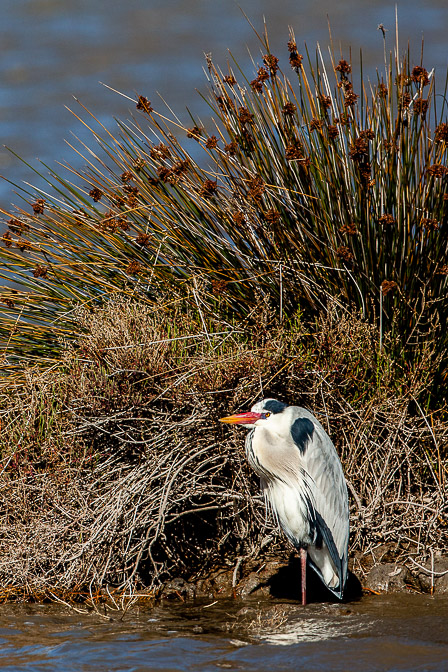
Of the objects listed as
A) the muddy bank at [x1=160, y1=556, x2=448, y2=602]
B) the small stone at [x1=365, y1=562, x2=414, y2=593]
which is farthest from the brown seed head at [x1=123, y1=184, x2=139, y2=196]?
the small stone at [x1=365, y1=562, x2=414, y2=593]

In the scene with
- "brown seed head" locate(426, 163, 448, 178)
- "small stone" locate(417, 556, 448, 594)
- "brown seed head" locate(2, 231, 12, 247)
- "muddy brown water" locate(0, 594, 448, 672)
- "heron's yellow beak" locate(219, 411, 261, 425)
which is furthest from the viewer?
"brown seed head" locate(2, 231, 12, 247)

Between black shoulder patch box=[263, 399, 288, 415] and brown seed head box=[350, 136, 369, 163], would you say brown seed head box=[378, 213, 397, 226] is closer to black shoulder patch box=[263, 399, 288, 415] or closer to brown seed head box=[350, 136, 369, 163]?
brown seed head box=[350, 136, 369, 163]

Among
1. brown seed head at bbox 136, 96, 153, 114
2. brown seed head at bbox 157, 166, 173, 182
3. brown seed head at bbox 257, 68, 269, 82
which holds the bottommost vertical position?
brown seed head at bbox 157, 166, 173, 182

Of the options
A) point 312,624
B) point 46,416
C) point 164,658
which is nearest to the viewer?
point 164,658

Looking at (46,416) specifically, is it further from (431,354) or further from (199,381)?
(431,354)

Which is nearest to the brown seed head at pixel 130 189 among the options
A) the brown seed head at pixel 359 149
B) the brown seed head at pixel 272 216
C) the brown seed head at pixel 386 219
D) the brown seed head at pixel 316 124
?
the brown seed head at pixel 272 216

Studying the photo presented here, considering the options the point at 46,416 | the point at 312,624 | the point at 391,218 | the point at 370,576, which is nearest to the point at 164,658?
the point at 312,624

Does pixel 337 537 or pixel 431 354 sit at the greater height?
pixel 431 354

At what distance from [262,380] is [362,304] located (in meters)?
0.95

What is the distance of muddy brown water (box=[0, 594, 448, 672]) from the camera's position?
3571 millimetres

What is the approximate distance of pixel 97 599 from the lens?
4766mm

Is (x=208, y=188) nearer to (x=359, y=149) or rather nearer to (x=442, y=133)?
(x=359, y=149)

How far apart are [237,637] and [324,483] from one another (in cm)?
103

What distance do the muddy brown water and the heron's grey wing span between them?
1.35ft
